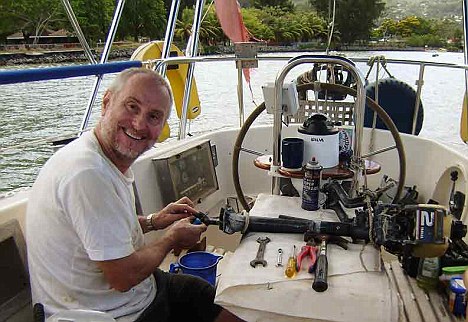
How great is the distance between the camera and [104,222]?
112 cm

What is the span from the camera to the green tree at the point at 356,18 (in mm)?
4785

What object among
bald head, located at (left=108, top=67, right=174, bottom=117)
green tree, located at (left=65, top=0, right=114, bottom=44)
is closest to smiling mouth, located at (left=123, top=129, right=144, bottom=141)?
bald head, located at (left=108, top=67, right=174, bottom=117)

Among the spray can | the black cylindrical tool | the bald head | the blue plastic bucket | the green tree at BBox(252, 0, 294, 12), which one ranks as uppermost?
the green tree at BBox(252, 0, 294, 12)

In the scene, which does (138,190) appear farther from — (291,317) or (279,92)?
(291,317)

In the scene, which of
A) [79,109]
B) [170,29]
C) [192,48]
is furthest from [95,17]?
[170,29]

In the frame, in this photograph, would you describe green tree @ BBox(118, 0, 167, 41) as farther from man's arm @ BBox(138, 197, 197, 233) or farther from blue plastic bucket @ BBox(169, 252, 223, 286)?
man's arm @ BBox(138, 197, 197, 233)

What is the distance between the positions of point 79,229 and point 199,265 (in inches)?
36.6

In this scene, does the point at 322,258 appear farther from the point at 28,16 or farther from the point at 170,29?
the point at 28,16

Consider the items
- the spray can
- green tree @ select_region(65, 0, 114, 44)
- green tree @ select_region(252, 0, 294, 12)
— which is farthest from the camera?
green tree @ select_region(65, 0, 114, 44)

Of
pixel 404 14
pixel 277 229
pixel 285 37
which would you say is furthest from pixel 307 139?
pixel 404 14

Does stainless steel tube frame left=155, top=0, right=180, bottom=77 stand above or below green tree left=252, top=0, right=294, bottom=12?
below

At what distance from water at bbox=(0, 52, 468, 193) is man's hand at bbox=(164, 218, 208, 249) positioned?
5.47 meters

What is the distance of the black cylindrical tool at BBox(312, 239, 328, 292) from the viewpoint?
43.1 inches

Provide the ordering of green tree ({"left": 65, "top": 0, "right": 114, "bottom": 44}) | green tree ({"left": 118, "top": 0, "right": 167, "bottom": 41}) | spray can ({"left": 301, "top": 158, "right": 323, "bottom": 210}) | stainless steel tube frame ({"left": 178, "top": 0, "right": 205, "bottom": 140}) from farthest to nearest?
green tree ({"left": 65, "top": 0, "right": 114, "bottom": 44}) → green tree ({"left": 118, "top": 0, "right": 167, "bottom": 41}) → stainless steel tube frame ({"left": 178, "top": 0, "right": 205, "bottom": 140}) → spray can ({"left": 301, "top": 158, "right": 323, "bottom": 210})
